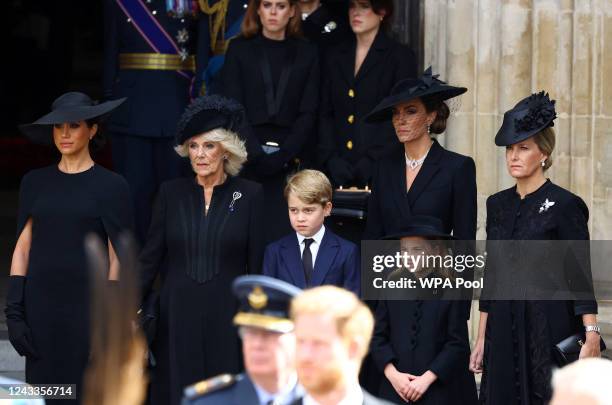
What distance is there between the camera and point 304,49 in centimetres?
798

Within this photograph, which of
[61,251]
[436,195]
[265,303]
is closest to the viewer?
[265,303]

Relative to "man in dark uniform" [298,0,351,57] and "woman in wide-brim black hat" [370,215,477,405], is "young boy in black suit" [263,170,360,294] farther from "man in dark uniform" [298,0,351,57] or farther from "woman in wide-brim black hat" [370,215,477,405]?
"man in dark uniform" [298,0,351,57]

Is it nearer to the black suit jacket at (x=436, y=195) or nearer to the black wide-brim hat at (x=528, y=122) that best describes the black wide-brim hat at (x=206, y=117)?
the black suit jacket at (x=436, y=195)

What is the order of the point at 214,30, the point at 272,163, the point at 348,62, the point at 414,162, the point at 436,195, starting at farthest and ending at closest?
the point at 214,30, the point at 348,62, the point at 272,163, the point at 414,162, the point at 436,195

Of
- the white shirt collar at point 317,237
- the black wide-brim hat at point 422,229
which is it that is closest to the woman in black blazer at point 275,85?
the white shirt collar at point 317,237

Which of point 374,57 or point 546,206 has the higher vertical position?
point 374,57

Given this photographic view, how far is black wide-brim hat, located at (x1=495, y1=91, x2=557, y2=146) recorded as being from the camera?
22.5 ft

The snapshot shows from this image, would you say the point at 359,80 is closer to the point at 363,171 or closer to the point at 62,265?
the point at 363,171

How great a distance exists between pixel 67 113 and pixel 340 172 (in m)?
1.32

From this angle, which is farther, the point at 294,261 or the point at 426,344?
the point at 294,261

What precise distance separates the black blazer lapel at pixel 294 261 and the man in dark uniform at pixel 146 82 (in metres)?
1.73

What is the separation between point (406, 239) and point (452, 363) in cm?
53

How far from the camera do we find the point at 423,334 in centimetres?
680

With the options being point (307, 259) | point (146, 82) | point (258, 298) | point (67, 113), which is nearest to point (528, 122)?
point (307, 259)
